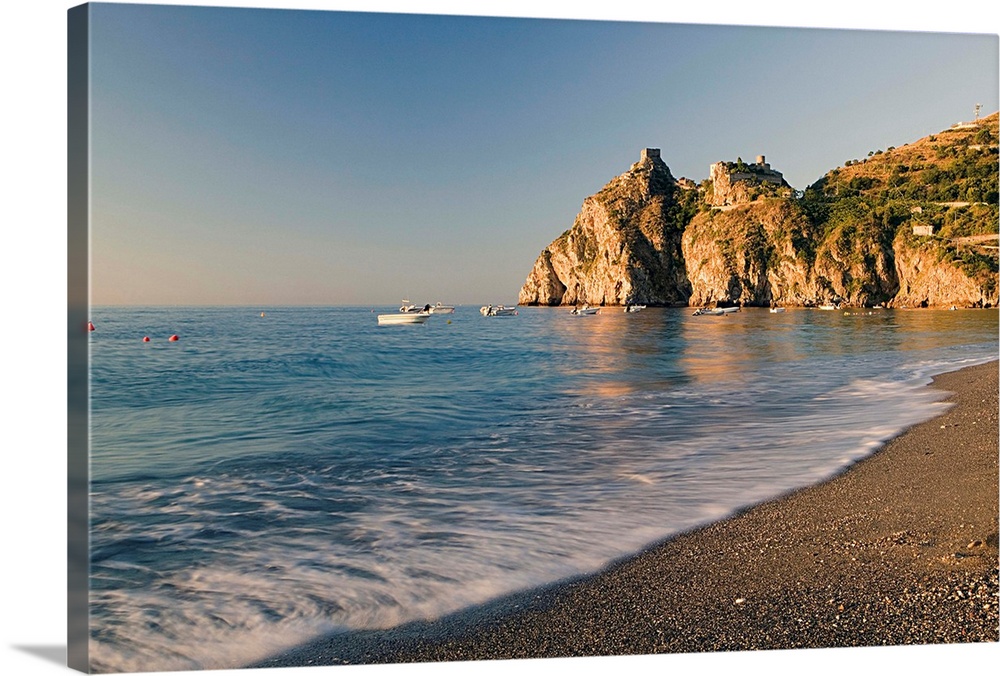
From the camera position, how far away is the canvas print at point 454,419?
275cm

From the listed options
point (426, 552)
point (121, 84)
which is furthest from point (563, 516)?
point (121, 84)

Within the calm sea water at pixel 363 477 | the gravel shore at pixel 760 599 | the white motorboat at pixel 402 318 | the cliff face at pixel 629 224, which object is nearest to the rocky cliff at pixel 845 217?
the cliff face at pixel 629 224

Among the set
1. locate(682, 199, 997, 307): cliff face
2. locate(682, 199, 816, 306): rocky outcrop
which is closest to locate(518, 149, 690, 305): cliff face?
locate(682, 199, 816, 306): rocky outcrop

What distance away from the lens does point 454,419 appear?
6.27m

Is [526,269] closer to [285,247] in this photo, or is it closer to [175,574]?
[285,247]

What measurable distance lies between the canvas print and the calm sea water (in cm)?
2

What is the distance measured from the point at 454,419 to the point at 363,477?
6.08ft

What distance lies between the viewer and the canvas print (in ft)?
9.02

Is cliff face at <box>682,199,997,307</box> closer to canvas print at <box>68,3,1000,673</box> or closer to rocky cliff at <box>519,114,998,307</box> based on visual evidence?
rocky cliff at <box>519,114,998,307</box>

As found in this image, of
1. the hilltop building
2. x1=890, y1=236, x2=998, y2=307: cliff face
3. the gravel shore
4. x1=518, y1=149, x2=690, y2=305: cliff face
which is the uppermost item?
the hilltop building

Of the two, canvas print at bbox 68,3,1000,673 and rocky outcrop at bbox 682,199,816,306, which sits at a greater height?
rocky outcrop at bbox 682,199,816,306

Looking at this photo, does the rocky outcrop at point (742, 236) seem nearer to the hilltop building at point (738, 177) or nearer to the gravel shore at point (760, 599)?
the hilltop building at point (738, 177)

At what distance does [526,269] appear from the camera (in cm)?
466

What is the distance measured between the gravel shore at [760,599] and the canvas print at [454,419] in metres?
0.01
